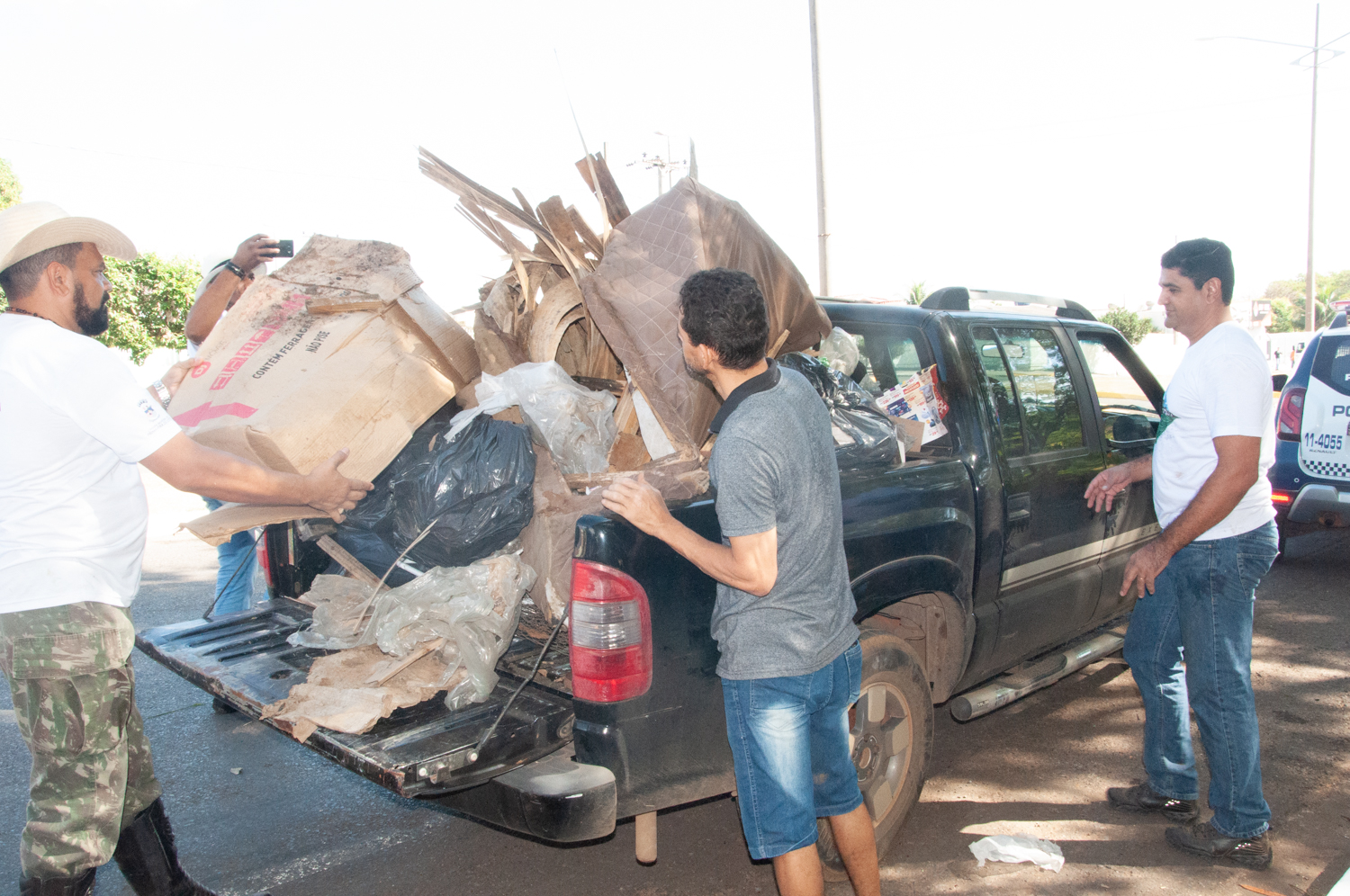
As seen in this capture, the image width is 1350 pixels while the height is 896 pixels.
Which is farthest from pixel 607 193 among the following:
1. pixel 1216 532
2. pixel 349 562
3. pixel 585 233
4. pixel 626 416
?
pixel 1216 532

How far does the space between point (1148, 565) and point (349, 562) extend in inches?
115

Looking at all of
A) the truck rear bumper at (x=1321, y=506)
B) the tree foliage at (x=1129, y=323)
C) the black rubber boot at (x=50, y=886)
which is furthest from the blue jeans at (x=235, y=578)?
the tree foliage at (x=1129, y=323)

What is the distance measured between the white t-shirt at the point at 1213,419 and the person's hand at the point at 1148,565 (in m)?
0.14

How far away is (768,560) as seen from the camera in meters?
2.16

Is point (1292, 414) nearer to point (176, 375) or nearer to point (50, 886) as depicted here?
point (176, 375)

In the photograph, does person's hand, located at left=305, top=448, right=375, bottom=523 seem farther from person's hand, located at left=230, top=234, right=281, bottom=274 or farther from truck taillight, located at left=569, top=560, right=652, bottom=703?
person's hand, located at left=230, top=234, right=281, bottom=274

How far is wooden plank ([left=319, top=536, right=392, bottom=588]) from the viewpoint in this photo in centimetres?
321

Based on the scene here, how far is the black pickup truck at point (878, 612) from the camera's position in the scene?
240 cm

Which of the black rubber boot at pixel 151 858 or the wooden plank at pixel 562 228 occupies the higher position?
the wooden plank at pixel 562 228

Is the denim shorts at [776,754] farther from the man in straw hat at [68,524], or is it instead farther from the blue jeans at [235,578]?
the blue jeans at [235,578]

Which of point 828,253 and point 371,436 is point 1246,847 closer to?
point 371,436

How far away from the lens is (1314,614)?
614 cm

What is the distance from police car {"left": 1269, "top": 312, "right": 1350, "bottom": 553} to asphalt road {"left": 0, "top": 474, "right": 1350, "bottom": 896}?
6.91 feet

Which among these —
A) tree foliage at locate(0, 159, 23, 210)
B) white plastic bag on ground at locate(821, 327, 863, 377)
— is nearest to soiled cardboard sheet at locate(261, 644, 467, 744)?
white plastic bag on ground at locate(821, 327, 863, 377)
